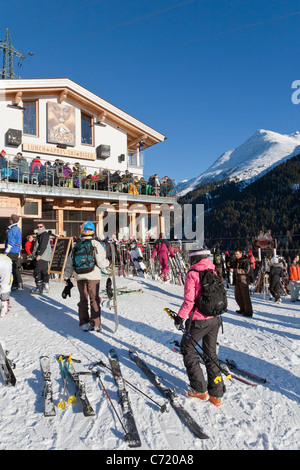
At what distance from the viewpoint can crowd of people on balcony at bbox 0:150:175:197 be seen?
40.8 ft

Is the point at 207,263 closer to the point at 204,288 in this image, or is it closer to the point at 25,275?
the point at 204,288

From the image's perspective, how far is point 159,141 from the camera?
19.7m

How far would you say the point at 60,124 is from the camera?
50.8 feet

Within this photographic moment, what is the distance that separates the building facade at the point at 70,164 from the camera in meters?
13.1

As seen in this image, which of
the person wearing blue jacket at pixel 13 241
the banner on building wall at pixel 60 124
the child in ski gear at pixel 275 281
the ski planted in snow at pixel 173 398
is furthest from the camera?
the banner on building wall at pixel 60 124

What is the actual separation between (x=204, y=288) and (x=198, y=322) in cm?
37

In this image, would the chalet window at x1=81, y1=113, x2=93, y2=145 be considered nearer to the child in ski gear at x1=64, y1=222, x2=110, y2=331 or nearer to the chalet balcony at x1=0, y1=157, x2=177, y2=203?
the chalet balcony at x1=0, y1=157, x2=177, y2=203

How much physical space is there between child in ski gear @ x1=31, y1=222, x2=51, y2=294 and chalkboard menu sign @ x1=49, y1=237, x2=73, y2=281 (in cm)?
180

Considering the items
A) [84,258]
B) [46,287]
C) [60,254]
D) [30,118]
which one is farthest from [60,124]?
[84,258]

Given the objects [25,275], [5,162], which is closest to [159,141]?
[5,162]

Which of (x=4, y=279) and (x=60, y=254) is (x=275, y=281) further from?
(x=4, y=279)

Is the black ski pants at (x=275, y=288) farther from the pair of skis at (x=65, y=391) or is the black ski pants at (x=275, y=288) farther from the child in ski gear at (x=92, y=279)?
the pair of skis at (x=65, y=391)

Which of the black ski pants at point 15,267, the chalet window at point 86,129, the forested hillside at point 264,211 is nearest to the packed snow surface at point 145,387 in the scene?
the black ski pants at point 15,267

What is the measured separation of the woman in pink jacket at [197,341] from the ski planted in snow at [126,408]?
724 millimetres
